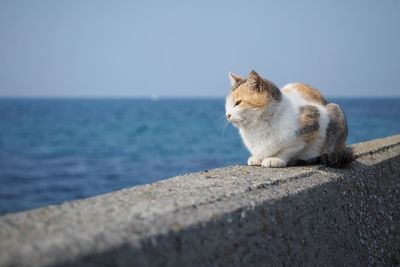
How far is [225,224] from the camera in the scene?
182 centimetres

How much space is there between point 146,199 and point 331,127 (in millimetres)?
2076

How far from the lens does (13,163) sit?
930 inches

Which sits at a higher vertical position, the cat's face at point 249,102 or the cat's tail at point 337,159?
the cat's face at point 249,102

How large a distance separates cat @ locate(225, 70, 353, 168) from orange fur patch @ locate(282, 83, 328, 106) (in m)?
0.25

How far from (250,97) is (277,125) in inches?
11.6

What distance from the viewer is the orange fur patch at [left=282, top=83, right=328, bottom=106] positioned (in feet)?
12.4

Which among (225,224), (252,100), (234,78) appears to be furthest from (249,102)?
(225,224)

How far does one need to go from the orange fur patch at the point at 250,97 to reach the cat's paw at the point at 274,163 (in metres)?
0.42

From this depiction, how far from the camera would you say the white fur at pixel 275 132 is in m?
3.30

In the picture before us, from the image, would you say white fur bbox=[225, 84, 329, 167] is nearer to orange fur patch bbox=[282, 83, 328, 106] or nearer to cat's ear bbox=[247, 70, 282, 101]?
cat's ear bbox=[247, 70, 282, 101]

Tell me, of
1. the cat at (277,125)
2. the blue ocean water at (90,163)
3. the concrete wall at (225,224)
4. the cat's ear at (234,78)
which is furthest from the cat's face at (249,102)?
the blue ocean water at (90,163)

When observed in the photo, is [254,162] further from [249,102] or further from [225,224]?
[225,224]

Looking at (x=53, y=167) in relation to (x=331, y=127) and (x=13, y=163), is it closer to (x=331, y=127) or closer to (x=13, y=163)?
(x=13, y=163)

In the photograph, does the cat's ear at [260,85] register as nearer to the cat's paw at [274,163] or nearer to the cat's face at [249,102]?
the cat's face at [249,102]
